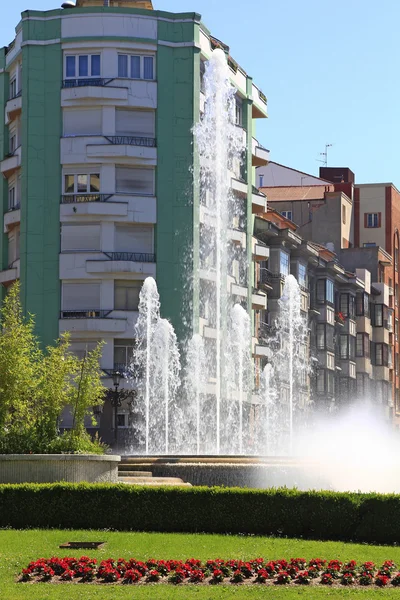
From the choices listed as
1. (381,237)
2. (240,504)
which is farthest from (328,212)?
(240,504)

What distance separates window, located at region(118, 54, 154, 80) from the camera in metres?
55.2

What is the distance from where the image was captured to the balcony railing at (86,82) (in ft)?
179

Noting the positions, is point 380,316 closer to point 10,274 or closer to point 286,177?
point 286,177

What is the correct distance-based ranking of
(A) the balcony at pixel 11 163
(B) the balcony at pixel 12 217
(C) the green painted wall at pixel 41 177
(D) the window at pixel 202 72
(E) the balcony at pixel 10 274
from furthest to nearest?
1. (D) the window at pixel 202 72
2. (A) the balcony at pixel 11 163
3. (B) the balcony at pixel 12 217
4. (E) the balcony at pixel 10 274
5. (C) the green painted wall at pixel 41 177

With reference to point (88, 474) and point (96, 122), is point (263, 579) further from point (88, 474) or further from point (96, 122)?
point (96, 122)

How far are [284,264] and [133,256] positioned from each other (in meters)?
18.0

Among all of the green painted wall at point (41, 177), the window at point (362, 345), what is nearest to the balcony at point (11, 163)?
the green painted wall at point (41, 177)

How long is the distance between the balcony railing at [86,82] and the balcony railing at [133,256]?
7.21 meters

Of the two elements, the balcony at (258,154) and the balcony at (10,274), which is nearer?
the balcony at (10,274)

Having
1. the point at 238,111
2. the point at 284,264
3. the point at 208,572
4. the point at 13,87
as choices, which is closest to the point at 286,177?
the point at 284,264

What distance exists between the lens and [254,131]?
223ft

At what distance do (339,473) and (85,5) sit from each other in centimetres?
3694

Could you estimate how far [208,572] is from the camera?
16547mm

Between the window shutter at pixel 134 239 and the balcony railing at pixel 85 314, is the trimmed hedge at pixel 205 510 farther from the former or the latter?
the window shutter at pixel 134 239
